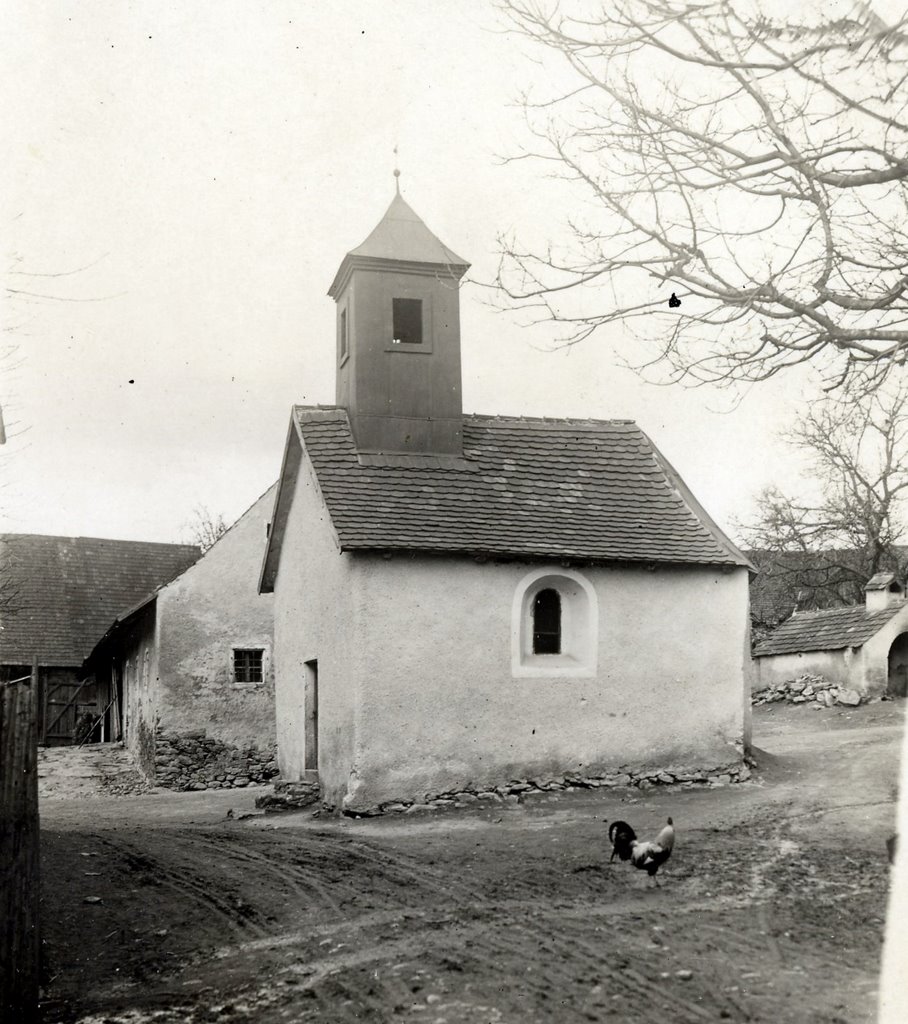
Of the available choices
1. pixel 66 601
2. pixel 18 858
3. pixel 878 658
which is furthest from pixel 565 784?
pixel 66 601

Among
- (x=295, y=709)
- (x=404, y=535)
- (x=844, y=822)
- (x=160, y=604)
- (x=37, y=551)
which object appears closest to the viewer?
(x=844, y=822)

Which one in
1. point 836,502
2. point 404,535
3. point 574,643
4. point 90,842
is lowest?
point 90,842

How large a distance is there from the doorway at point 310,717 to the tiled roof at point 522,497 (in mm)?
3495

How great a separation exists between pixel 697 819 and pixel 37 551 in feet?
88.5

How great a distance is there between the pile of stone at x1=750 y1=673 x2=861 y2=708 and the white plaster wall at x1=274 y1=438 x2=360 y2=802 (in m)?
12.6

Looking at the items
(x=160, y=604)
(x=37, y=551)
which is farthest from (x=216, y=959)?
(x=37, y=551)

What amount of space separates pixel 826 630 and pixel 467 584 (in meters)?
14.9

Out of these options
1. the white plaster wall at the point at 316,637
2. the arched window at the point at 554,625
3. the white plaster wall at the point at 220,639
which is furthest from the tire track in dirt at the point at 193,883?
the white plaster wall at the point at 220,639

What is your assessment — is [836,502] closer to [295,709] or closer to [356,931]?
[295,709]

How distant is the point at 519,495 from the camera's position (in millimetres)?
15922

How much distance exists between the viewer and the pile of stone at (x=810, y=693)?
77.5 feet

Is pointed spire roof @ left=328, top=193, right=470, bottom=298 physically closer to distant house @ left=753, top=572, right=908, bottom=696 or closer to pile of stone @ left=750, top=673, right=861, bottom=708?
pile of stone @ left=750, top=673, right=861, bottom=708

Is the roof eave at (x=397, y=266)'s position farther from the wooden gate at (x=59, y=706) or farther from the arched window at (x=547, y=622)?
the wooden gate at (x=59, y=706)

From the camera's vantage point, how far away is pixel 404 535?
14.4m
